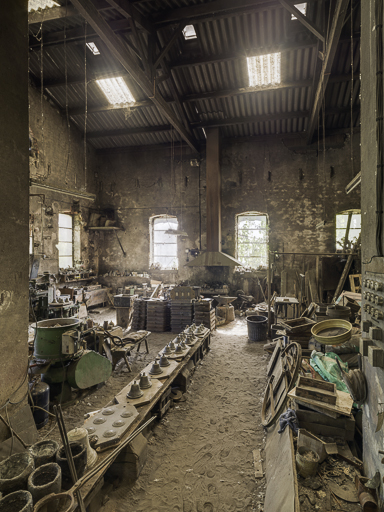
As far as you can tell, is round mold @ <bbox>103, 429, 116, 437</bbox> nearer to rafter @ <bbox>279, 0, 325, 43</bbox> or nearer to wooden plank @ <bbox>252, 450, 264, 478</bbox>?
wooden plank @ <bbox>252, 450, 264, 478</bbox>

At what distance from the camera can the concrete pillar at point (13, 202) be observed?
2861mm

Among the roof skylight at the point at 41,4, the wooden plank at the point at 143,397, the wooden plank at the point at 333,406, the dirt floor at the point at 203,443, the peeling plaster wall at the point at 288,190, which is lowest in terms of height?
the dirt floor at the point at 203,443

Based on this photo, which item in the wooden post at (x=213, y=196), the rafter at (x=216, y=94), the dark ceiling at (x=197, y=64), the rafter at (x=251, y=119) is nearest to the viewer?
the dark ceiling at (x=197, y=64)

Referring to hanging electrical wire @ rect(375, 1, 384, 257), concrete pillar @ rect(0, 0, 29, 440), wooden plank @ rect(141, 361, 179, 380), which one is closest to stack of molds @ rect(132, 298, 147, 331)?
wooden plank @ rect(141, 361, 179, 380)

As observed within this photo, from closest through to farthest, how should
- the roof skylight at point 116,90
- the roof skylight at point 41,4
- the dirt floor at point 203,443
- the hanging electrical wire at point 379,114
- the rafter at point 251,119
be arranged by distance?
the hanging electrical wire at point 379,114 < the dirt floor at point 203,443 < the roof skylight at point 41,4 < the roof skylight at point 116,90 < the rafter at point 251,119

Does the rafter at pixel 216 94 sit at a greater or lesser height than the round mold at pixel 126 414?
greater

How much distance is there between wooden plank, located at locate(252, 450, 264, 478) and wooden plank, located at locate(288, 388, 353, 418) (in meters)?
0.80

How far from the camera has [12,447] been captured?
2732mm

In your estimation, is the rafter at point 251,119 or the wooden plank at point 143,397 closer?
the wooden plank at point 143,397

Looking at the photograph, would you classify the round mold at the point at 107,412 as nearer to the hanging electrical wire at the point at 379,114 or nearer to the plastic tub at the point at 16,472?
the plastic tub at the point at 16,472

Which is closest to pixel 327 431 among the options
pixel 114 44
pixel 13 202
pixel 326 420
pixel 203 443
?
pixel 326 420

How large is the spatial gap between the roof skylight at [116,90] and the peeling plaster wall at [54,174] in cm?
212

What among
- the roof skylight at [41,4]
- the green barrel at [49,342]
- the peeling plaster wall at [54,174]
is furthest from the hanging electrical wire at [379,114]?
the peeling plaster wall at [54,174]

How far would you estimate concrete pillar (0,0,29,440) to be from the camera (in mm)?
2861
